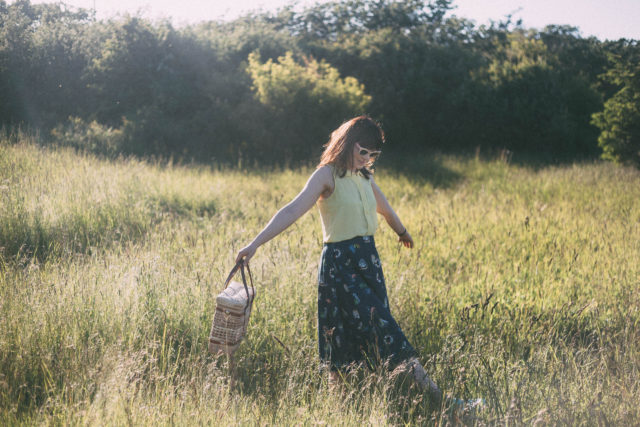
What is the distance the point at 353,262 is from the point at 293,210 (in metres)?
0.51

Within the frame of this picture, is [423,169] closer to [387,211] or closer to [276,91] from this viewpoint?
[276,91]

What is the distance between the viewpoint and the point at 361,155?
8.97 ft

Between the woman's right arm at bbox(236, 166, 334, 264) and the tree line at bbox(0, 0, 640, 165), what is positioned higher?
the tree line at bbox(0, 0, 640, 165)

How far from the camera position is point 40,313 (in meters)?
2.88

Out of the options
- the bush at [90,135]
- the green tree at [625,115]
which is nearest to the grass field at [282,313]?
the green tree at [625,115]

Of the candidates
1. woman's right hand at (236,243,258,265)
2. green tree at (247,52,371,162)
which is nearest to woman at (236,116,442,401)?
woman's right hand at (236,243,258,265)

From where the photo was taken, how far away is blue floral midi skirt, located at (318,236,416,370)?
2645mm

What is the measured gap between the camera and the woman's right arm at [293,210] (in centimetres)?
244

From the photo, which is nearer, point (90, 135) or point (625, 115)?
point (625, 115)

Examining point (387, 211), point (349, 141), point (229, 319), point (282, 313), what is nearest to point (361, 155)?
point (349, 141)

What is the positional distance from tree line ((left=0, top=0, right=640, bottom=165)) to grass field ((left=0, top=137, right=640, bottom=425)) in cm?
640

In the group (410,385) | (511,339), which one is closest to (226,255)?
(410,385)

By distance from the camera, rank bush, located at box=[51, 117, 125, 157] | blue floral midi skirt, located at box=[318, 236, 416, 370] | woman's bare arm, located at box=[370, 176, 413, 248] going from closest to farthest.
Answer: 1. blue floral midi skirt, located at box=[318, 236, 416, 370]
2. woman's bare arm, located at box=[370, 176, 413, 248]
3. bush, located at box=[51, 117, 125, 157]

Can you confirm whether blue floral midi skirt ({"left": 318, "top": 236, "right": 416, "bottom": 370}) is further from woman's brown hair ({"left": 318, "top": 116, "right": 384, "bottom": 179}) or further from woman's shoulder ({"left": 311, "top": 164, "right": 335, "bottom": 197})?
woman's brown hair ({"left": 318, "top": 116, "right": 384, "bottom": 179})
